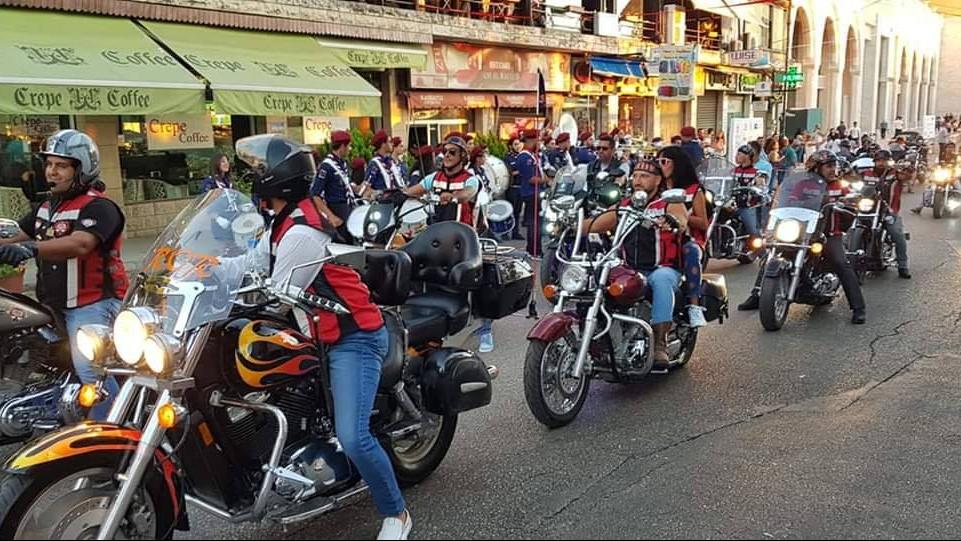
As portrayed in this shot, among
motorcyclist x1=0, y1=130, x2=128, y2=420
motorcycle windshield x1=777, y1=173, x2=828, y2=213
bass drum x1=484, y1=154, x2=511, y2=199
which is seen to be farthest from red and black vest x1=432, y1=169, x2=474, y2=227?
bass drum x1=484, y1=154, x2=511, y2=199

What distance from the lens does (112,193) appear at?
13328mm

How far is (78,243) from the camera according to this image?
4133mm

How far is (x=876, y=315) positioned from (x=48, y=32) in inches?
439

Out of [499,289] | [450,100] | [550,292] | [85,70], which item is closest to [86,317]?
[499,289]

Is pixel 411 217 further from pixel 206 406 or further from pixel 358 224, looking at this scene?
pixel 206 406

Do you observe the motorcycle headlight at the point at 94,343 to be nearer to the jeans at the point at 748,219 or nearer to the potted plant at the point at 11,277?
the potted plant at the point at 11,277

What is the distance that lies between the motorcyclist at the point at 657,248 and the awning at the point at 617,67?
19.7 metres

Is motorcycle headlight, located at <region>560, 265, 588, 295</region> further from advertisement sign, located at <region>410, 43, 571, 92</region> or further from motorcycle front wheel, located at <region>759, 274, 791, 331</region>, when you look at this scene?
advertisement sign, located at <region>410, 43, 571, 92</region>

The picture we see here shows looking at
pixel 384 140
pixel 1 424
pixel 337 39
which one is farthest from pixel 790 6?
pixel 1 424

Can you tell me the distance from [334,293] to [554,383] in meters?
2.11

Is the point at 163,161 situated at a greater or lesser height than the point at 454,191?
greater

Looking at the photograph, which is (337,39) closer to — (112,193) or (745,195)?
(112,193)

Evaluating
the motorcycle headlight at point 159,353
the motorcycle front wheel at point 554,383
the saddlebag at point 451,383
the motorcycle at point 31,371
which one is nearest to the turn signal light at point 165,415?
the motorcycle headlight at point 159,353

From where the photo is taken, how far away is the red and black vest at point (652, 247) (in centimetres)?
585
